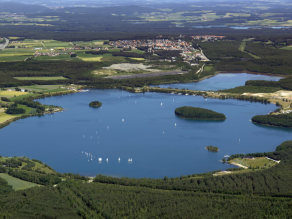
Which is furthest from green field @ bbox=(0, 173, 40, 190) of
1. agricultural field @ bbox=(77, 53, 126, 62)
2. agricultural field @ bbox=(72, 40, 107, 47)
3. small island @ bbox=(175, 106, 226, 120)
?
agricultural field @ bbox=(72, 40, 107, 47)

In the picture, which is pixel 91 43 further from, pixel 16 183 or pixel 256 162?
pixel 16 183

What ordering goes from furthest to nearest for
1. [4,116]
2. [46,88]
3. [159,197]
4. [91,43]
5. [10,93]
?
[91,43], [46,88], [10,93], [4,116], [159,197]

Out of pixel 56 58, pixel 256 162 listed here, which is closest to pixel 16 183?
pixel 256 162

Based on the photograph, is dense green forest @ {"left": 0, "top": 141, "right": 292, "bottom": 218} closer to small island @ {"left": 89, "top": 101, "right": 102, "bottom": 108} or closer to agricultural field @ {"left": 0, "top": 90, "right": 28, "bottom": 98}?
small island @ {"left": 89, "top": 101, "right": 102, "bottom": 108}

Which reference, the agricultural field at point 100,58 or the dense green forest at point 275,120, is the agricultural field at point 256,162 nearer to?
the dense green forest at point 275,120

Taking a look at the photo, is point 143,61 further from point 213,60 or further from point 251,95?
point 251,95

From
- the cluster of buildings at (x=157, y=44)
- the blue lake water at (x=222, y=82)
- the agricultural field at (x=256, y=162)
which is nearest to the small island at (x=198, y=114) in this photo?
the agricultural field at (x=256, y=162)
